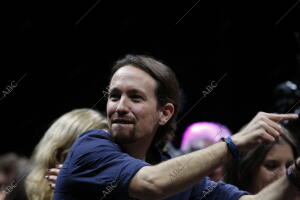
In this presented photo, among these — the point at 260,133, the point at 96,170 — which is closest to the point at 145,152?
the point at 96,170

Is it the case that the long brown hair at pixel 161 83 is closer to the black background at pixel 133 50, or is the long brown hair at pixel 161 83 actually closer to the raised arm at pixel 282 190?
the raised arm at pixel 282 190

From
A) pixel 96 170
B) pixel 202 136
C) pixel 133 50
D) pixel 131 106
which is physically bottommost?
pixel 202 136

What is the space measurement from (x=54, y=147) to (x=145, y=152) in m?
0.53

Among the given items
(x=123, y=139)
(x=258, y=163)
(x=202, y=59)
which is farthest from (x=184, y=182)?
(x=202, y=59)

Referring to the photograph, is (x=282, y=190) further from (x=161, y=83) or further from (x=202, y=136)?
(x=202, y=136)

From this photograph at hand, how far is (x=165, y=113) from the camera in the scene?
237cm

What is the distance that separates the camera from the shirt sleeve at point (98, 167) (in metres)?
1.80

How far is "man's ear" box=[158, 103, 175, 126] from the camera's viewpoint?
2334 millimetres

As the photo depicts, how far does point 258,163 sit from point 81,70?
2877 mm

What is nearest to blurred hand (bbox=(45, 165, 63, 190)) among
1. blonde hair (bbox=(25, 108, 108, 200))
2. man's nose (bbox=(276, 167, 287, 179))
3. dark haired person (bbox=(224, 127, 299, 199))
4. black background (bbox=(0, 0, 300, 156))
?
blonde hair (bbox=(25, 108, 108, 200))

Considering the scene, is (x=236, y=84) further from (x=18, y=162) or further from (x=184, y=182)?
(x=184, y=182)

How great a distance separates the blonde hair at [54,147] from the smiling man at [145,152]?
39 cm

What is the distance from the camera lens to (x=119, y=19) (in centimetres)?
508

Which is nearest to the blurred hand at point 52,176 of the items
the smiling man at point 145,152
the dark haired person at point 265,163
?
the smiling man at point 145,152
